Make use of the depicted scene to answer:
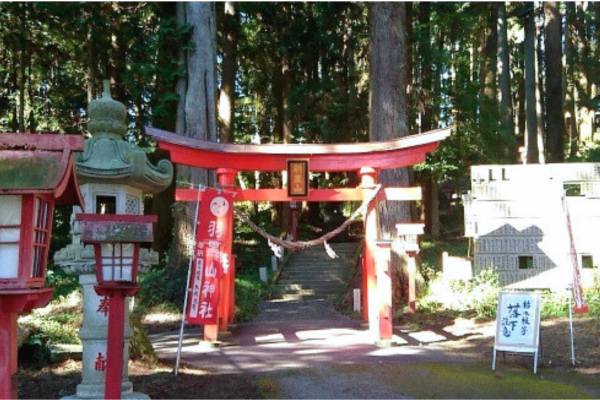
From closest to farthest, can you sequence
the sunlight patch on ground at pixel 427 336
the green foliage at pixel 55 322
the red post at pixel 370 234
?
the green foliage at pixel 55 322, the red post at pixel 370 234, the sunlight patch on ground at pixel 427 336

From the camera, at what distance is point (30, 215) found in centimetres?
530

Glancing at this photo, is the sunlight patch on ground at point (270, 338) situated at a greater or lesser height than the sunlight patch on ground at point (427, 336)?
lesser

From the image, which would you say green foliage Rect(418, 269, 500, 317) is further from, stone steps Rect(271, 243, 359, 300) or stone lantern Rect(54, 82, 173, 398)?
stone lantern Rect(54, 82, 173, 398)

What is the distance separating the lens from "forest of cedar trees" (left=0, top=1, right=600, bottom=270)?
1638cm

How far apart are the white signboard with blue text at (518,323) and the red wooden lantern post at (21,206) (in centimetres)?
642

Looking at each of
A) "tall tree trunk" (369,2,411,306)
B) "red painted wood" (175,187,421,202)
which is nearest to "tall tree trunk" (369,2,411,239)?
"tall tree trunk" (369,2,411,306)

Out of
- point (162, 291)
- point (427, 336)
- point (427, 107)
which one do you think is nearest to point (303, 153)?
point (427, 336)

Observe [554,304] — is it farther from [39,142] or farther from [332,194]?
[39,142]

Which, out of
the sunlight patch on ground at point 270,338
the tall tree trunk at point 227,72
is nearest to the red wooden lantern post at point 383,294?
the sunlight patch on ground at point 270,338

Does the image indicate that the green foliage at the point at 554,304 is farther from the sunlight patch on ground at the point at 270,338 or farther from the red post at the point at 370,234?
the sunlight patch on ground at the point at 270,338

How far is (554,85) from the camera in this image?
21.4 m

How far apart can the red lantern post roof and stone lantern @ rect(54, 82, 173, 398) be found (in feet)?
4.97

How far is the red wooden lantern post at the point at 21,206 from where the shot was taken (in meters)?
5.17

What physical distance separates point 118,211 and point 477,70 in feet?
70.7
